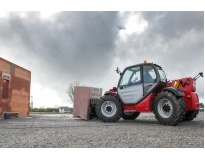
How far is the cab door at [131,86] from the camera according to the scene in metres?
9.63

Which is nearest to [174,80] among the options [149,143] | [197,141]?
[197,141]

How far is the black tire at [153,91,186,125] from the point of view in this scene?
Answer: 820 cm

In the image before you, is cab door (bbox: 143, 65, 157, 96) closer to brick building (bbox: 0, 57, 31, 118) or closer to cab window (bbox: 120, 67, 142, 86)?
cab window (bbox: 120, 67, 142, 86)

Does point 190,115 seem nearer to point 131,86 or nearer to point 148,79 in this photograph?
point 148,79

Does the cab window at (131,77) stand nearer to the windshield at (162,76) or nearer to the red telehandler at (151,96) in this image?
the red telehandler at (151,96)

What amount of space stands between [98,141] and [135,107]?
486cm

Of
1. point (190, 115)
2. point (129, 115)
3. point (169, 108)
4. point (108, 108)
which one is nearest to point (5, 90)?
point (108, 108)

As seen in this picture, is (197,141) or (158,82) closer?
(197,141)

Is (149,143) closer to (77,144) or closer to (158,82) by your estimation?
(77,144)

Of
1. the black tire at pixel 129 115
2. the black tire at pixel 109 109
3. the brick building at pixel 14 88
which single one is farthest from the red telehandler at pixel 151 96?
the brick building at pixel 14 88

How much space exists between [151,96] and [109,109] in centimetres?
187

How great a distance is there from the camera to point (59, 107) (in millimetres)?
31047

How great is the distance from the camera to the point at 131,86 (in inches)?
388

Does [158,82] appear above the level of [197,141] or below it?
above
